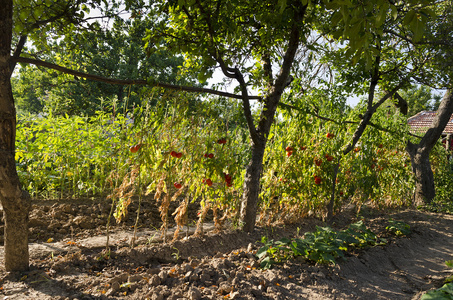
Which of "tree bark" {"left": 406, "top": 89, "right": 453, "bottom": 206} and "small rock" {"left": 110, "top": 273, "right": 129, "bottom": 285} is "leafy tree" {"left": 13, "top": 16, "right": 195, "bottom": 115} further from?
"small rock" {"left": 110, "top": 273, "right": 129, "bottom": 285}

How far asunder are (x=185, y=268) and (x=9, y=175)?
1.56m

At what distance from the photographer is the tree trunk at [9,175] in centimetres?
216

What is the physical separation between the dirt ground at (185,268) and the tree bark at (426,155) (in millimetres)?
3603

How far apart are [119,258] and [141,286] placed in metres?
0.66

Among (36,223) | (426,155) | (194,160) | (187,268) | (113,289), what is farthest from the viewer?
(426,155)

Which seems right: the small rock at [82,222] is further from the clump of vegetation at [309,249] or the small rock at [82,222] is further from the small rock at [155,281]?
the clump of vegetation at [309,249]

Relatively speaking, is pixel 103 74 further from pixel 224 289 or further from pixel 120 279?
pixel 224 289

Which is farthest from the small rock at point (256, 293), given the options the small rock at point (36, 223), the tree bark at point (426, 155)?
the tree bark at point (426, 155)

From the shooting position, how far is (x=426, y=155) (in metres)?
7.42

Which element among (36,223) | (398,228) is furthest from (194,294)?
(398,228)

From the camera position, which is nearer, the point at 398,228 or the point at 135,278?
the point at 135,278

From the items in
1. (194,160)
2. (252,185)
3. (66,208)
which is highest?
(194,160)

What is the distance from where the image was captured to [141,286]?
2248 millimetres

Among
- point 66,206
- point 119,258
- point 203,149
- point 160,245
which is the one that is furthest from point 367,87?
point 66,206
